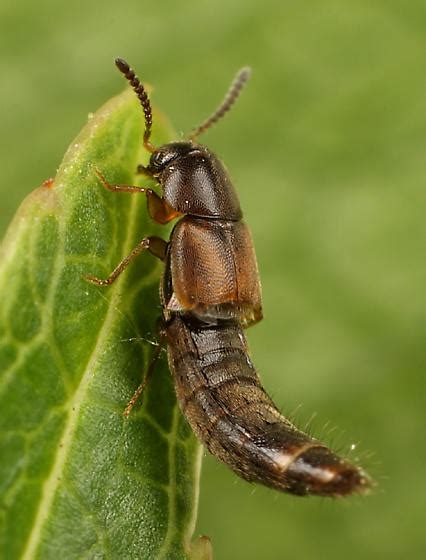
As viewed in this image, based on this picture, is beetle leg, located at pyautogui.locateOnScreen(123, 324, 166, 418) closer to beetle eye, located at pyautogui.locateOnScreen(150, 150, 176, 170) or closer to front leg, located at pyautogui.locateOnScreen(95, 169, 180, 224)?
front leg, located at pyautogui.locateOnScreen(95, 169, 180, 224)

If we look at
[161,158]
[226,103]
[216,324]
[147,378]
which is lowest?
[147,378]

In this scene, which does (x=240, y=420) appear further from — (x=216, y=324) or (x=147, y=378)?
(x=216, y=324)

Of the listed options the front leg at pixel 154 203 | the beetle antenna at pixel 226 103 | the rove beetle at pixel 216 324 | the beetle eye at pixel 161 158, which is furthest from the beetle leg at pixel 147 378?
the beetle antenna at pixel 226 103

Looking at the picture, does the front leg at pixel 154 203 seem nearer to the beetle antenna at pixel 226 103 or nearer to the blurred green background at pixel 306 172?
the beetle antenna at pixel 226 103

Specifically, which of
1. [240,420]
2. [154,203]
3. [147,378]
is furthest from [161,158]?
[240,420]

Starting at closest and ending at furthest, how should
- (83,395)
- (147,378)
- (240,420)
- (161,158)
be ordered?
(83,395) < (147,378) < (240,420) < (161,158)
